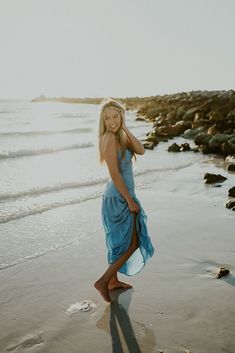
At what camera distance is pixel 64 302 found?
13.1 ft

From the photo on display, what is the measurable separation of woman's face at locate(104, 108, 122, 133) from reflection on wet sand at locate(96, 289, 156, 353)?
159 centimetres

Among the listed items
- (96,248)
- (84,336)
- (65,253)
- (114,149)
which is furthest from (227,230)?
(84,336)

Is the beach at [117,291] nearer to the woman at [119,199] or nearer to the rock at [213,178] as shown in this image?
the woman at [119,199]

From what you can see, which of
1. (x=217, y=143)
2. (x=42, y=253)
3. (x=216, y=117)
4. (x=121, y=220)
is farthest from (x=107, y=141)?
(x=216, y=117)

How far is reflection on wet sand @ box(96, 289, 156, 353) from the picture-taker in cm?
317

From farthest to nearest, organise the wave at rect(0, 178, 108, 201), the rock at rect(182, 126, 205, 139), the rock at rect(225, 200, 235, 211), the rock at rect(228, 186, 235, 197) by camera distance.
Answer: the rock at rect(182, 126, 205, 139) → the wave at rect(0, 178, 108, 201) → the rock at rect(228, 186, 235, 197) → the rock at rect(225, 200, 235, 211)

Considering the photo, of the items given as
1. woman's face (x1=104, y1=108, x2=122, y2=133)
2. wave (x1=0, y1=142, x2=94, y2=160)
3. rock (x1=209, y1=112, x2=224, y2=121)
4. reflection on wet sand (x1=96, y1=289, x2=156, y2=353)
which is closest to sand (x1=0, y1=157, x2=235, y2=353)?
reflection on wet sand (x1=96, y1=289, x2=156, y2=353)

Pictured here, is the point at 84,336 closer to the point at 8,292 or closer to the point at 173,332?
the point at 173,332

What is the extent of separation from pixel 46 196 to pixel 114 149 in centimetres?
570

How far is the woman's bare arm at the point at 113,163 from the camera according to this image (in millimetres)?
3814

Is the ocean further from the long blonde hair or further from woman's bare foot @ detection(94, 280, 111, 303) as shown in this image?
woman's bare foot @ detection(94, 280, 111, 303)

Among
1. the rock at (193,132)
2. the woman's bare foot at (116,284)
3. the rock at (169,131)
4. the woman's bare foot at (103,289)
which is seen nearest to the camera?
the woman's bare foot at (103,289)

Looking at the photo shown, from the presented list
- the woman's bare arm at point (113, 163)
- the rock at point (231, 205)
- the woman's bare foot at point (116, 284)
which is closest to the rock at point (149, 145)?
the rock at point (231, 205)

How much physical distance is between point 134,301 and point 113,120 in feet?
5.47
